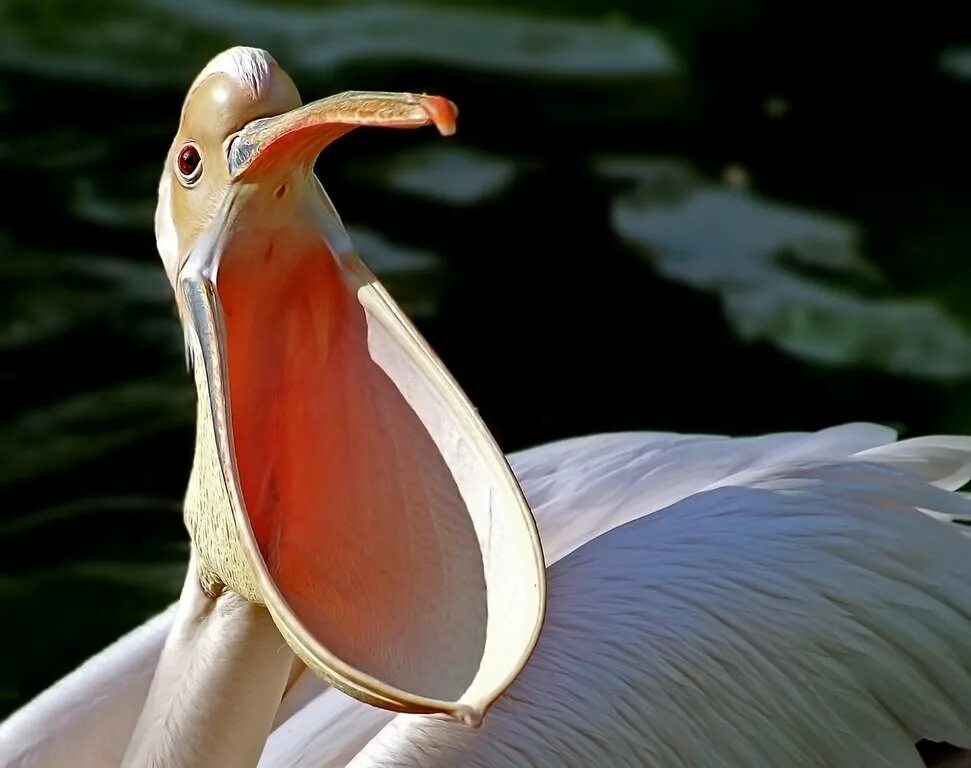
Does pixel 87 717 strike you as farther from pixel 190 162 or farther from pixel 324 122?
pixel 324 122

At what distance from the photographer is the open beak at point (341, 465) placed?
1299 mm

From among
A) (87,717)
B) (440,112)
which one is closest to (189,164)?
(440,112)

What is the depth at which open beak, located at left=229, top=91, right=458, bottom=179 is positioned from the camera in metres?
1.14

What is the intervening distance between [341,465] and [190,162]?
0.93ft

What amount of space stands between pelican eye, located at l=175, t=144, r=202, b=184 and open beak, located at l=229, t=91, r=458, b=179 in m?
0.06

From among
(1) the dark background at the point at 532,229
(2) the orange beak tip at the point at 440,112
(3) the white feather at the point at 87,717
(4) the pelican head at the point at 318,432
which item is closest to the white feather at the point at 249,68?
(4) the pelican head at the point at 318,432

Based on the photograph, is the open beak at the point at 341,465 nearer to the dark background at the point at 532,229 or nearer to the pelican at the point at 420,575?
the pelican at the point at 420,575

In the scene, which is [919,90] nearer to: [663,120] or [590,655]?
[663,120]

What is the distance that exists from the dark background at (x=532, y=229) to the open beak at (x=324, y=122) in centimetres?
152

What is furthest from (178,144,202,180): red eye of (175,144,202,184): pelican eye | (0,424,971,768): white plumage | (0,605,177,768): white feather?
(0,605,177,768): white feather

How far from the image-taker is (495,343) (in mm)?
3520

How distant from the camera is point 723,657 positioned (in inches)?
59.4

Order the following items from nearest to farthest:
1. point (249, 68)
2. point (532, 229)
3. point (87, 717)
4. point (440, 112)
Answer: point (440, 112)
point (249, 68)
point (87, 717)
point (532, 229)

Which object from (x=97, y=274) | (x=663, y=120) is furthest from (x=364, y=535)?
(x=663, y=120)
